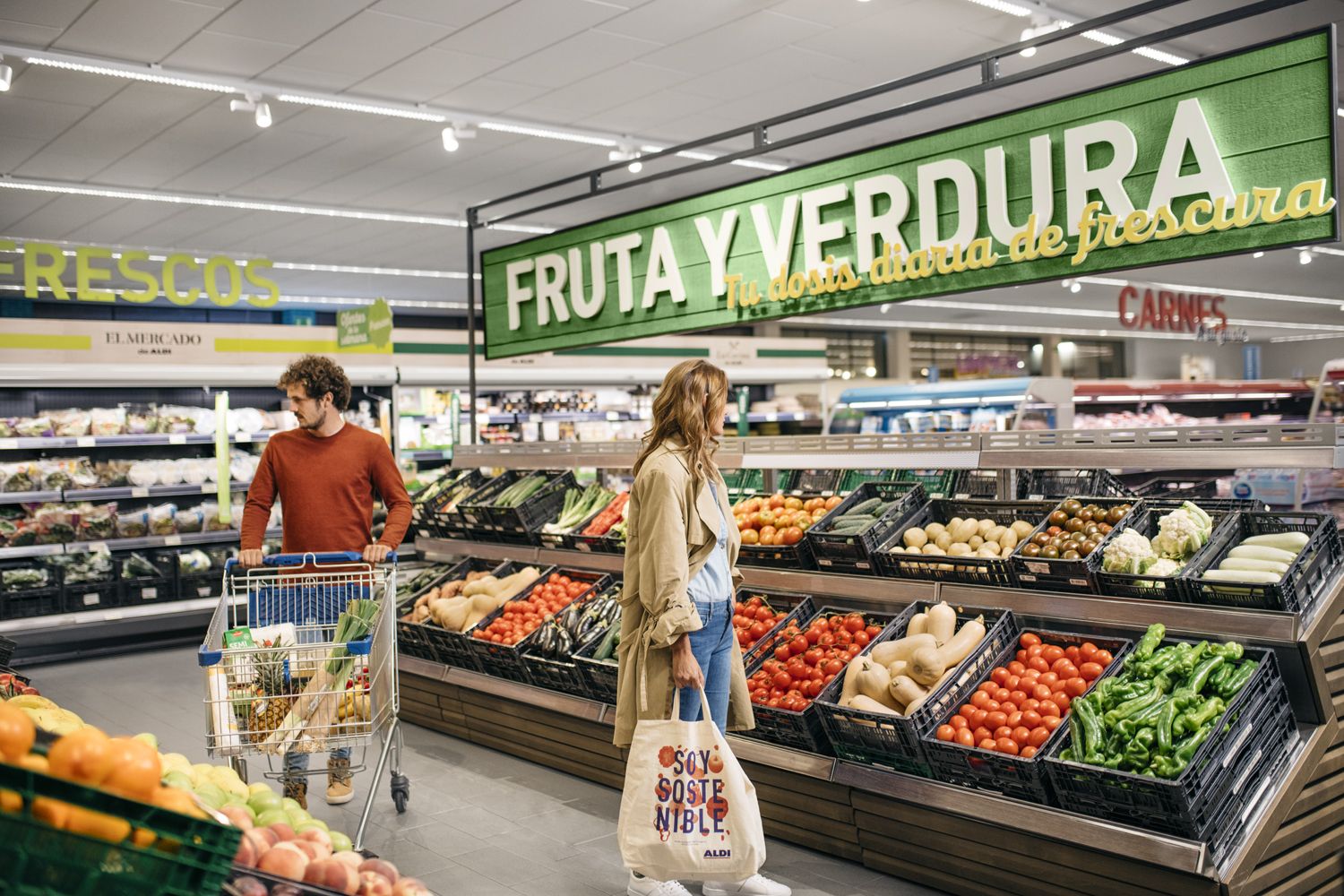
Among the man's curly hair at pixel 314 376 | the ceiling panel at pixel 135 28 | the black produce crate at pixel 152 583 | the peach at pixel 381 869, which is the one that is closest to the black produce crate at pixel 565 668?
the man's curly hair at pixel 314 376

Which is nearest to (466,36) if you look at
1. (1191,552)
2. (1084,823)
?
(1191,552)

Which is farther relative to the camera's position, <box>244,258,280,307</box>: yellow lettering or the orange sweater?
<box>244,258,280,307</box>: yellow lettering

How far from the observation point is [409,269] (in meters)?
15.0

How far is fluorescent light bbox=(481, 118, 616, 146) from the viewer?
8.15 m

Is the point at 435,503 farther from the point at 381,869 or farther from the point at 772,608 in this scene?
the point at 381,869

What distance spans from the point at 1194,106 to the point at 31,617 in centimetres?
804

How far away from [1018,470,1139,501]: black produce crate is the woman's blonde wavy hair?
1.85 metres

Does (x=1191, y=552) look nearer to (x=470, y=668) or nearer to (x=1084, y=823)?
(x=1084, y=823)

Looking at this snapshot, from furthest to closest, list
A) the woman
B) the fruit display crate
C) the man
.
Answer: the fruit display crate < the man < the woman

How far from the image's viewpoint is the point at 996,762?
3311mm

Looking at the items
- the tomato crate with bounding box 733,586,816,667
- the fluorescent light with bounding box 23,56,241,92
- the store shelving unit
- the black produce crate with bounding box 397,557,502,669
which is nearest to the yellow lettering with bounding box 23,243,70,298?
the fluorescent light with bounding box 23,56,241,92

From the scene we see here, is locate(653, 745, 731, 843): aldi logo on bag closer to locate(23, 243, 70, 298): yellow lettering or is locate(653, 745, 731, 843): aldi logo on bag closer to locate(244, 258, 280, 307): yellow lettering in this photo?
locate(23, 243, 70, 298): yellow lettering

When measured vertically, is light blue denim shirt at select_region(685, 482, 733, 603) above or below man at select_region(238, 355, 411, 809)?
below

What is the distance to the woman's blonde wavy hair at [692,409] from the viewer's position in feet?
11.2
